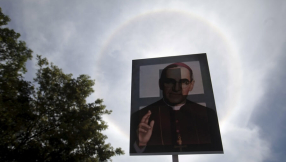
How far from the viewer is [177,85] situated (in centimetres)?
1694

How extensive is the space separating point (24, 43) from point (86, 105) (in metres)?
6.34

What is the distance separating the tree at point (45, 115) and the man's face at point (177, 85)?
648 cm

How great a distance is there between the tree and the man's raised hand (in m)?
3.23

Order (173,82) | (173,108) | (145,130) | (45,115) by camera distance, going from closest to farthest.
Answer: (45,115) → (145,130) → (173,108) → (173,82)

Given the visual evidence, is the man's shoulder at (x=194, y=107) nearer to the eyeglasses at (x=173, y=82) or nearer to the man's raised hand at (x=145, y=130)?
the eyeglasses at (x=173, y=82)

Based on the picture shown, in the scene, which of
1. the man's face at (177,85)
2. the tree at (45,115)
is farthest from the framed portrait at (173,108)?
the tree at (45,115)

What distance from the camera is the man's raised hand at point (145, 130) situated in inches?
596

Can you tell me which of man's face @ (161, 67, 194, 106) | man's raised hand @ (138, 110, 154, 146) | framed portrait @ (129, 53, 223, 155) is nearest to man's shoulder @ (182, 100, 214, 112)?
framed portrait @ (129, 53, 223, 155)

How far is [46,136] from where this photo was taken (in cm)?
1005

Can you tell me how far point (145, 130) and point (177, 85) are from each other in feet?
16.5

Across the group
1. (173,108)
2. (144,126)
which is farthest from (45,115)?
(173,108)

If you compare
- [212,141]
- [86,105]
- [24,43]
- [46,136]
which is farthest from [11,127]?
[212,141]

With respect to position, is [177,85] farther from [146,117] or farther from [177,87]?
[146,117]

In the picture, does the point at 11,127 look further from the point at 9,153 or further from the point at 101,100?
the point at 101,100
